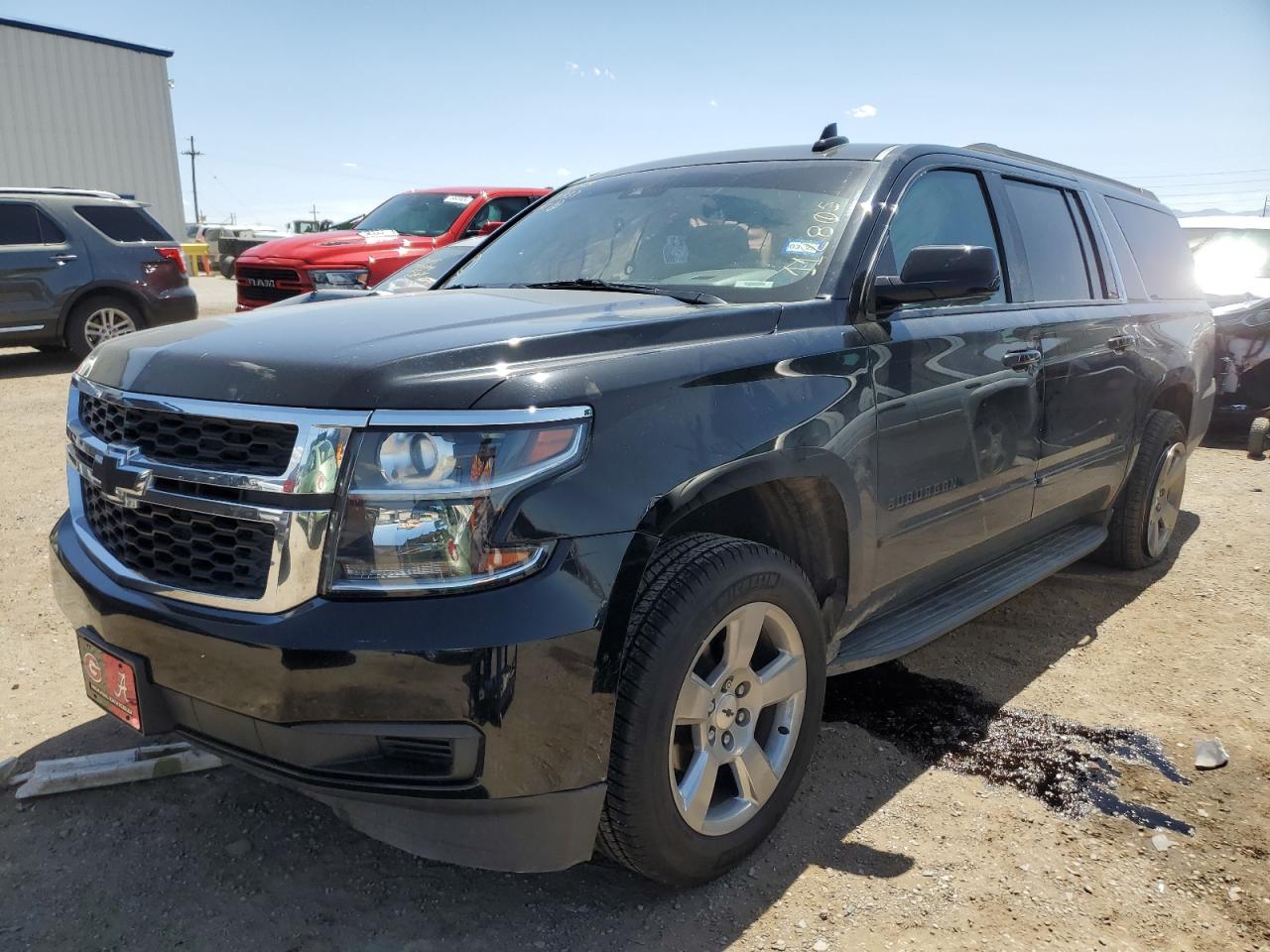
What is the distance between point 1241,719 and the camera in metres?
3.46

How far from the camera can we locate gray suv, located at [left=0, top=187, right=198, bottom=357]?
9.77 metres

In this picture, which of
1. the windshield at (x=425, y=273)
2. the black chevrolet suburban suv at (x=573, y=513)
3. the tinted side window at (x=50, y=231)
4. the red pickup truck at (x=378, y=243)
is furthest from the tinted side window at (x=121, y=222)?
the black chevrolet suburban suv at (x=573, y=513)

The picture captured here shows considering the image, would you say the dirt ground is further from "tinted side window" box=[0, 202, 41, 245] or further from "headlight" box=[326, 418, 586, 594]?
"tinted side window" box=[0, 202, 41, 245]

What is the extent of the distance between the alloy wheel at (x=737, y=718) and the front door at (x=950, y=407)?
55 cm

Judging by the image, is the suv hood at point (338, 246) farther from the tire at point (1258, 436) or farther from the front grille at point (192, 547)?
the front grille at point (192, 547)

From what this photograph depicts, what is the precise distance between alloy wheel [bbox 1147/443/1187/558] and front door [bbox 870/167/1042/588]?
159 cm

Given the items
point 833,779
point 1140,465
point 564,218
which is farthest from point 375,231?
point 833,779

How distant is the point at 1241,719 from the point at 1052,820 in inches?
45.8

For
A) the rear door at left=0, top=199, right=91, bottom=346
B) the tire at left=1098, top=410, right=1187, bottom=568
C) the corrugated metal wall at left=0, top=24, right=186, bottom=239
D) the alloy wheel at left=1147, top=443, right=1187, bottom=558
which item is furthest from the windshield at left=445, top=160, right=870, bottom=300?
the corrugated metal wall at left=0, top=24, right=186, bottom=239

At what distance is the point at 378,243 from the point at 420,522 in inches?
352

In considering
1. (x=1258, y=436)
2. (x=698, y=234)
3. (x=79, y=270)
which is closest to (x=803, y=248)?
(x=698, y=234)

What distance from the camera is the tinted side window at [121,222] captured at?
10.3 m

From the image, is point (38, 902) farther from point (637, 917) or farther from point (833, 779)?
point (833, 779)

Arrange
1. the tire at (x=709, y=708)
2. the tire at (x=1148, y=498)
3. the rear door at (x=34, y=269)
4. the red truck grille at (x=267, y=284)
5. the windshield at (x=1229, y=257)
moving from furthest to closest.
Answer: the red truck grille at (x=267, y=284) → the rear door at (x=34, y=269) → the windshield at (x=1229, y=257) → the tire at (x=1148, y=498) → the tire at (x=709, y=708)
